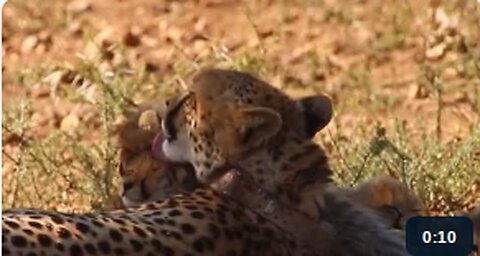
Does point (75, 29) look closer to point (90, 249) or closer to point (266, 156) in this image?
point (266, 156)

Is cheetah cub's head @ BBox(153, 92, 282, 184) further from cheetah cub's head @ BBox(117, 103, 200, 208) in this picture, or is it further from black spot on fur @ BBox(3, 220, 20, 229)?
black spot on fur @ BBox(3, 220, 20, 229)

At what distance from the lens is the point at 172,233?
12.0 ft

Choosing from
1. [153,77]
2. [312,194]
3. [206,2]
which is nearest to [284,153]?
[312,194]

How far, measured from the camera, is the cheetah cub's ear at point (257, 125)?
376cm

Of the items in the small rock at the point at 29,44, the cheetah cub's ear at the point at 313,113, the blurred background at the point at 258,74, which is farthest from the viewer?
the small rock at the point at 29,44

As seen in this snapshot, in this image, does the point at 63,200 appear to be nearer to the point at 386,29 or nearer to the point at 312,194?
the point at 312,194

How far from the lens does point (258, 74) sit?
482cm

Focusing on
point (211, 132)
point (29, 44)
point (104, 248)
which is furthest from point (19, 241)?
point (29, 44)

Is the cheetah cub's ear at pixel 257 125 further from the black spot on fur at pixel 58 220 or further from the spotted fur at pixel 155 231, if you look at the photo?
the black spot on fur at pixel 58 220

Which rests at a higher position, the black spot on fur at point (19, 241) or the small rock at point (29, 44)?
the small rock at point (29, 44)
